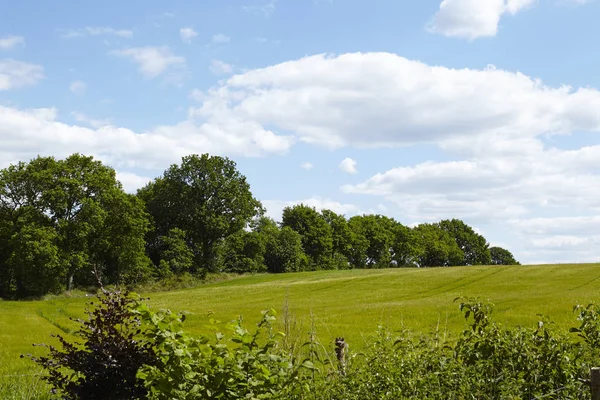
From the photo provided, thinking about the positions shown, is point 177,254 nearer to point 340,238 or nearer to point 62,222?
point 62,222

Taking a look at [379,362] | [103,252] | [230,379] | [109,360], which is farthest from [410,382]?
[103,252]

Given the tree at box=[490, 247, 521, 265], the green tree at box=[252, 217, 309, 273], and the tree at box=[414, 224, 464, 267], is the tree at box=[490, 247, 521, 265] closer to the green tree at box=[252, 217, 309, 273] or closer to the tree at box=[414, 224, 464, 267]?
the tree at box=[414, 224, 464, 267]

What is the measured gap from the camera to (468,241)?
133 metres

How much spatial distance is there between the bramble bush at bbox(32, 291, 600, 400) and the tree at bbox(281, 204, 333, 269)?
298 ft

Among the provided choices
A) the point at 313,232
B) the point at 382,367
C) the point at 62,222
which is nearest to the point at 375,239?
the point at 313,232

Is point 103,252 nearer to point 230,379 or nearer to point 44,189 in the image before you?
point 44,189

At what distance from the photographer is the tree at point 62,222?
5378 cm

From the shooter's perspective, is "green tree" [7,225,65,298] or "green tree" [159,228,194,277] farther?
"green tree" [159,228,194,277]

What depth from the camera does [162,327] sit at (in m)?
5.79

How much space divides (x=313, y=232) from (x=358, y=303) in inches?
2568

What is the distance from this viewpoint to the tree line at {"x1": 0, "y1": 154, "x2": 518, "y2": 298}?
55781 mm

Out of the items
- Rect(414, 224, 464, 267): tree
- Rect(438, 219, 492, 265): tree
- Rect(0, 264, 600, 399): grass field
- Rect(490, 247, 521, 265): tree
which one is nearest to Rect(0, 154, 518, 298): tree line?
Rect(0, 264, 600, 399): grass field

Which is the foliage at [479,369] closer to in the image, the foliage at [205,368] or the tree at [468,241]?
the foliage at [205,368]

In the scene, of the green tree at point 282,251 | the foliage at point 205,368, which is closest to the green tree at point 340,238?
the green tree at point 282,251
